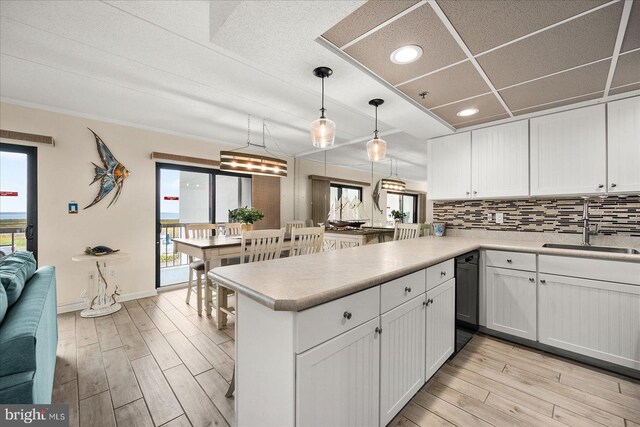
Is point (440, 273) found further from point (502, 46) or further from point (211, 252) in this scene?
point (211, 252)

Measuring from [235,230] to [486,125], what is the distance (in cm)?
350

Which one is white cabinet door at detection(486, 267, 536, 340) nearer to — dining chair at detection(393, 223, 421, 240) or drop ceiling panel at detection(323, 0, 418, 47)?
dining chair at detection(393, 223, 421, 240)

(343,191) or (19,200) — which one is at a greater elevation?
(343,191)

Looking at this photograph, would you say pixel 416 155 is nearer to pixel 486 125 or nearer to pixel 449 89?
pixel 486 125

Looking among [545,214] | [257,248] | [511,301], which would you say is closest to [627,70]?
[545,214]

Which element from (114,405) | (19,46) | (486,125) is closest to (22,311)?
(114,405)

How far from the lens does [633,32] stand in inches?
60.6

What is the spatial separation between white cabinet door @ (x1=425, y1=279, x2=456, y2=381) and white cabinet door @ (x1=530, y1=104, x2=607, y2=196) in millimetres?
1563

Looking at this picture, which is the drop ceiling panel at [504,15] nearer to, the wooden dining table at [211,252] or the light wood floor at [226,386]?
the light wood floor at [226,386]

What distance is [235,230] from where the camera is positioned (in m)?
4.05

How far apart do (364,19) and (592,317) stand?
2.66 meters

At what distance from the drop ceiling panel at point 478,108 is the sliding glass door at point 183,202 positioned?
363 cm

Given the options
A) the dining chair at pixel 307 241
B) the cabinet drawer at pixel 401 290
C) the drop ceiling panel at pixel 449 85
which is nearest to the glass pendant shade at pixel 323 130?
the drop ceiling panel at pixel 449 85

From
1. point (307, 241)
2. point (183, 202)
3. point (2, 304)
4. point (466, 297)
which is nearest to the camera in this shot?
point (2, 304)
